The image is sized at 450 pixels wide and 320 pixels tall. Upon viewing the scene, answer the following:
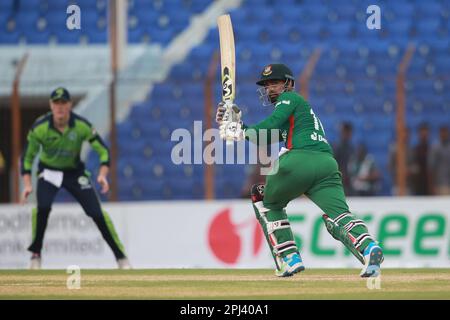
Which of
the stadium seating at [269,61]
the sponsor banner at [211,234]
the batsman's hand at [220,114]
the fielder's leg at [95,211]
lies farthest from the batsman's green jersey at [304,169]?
the stadium seating at [269,61]

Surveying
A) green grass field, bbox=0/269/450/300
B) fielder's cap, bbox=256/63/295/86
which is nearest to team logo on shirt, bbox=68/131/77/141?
green grass field, bbox=0/269/450/300

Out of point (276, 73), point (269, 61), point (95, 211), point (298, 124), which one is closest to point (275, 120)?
point (298, 124)

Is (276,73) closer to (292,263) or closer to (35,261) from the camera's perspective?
(292,263)

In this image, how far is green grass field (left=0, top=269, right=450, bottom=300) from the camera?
29.4 feet

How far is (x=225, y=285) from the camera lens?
991 cm

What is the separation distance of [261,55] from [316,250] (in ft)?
18.0

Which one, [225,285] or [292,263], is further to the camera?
[292,263]

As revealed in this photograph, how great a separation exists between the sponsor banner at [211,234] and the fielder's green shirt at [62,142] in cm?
259

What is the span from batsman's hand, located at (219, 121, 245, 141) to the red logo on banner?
597cm

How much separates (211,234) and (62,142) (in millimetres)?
3345

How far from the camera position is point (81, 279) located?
1066 centimetres

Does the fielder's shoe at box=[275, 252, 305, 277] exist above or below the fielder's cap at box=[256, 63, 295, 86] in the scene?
below

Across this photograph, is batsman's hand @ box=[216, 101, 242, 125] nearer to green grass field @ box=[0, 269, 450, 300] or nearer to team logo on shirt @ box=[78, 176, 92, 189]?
green grass field @ box=[0, 269, 450, 300]
